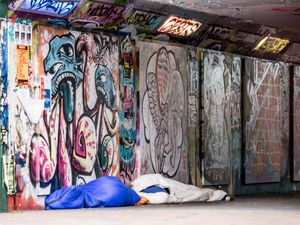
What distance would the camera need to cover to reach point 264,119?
79.7 ft

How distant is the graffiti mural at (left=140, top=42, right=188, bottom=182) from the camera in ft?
63.8

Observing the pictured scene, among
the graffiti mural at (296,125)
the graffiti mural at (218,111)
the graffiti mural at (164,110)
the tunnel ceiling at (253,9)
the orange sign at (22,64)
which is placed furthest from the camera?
the graffiti mural at (296,125)

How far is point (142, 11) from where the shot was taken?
60.2 ft

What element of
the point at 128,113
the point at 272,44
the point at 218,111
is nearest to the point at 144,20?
the point at 128,113

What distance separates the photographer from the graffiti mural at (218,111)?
70.8ft

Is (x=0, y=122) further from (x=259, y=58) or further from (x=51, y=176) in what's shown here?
(x=259, y=58)

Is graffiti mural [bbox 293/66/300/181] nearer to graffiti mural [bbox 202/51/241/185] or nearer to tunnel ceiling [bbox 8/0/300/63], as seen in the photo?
tunnel ceiling [bbox 8/0/300/63]

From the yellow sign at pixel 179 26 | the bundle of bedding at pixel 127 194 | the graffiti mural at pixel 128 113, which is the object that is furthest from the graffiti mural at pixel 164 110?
the bundle of bedding at pixel 127 194

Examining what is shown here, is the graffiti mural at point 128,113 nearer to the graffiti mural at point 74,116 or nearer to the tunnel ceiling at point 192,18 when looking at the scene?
the graffiti mural at point 74,116

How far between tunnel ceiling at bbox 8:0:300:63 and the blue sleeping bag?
3166mm

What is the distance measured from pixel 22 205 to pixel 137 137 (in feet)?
12.6

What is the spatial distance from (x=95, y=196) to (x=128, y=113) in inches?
100

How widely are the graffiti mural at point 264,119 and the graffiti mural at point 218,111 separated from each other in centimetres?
65

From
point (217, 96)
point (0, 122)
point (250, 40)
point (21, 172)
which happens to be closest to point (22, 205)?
point (21, 172)
